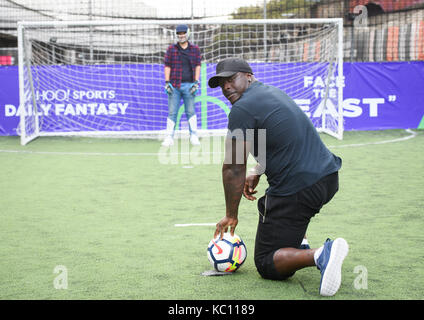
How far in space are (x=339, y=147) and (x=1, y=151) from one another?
6301 millimetres

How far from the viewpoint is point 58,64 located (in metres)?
12.9

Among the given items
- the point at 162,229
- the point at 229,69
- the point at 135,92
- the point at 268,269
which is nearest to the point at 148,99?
the point at 135,92

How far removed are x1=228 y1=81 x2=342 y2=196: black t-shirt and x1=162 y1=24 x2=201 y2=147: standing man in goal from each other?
292 inches

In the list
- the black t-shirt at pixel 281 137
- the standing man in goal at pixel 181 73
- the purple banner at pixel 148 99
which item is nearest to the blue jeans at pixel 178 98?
the standing man in goal at pixel 181 73

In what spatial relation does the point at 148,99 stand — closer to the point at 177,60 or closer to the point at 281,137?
the point at 177,60

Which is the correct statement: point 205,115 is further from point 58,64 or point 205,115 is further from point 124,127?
point 58,64

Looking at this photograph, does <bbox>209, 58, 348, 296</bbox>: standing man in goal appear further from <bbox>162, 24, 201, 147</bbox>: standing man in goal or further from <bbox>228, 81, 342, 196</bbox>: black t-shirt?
<bbox>162, 24, 201, 147</bbox>: standing man in goal

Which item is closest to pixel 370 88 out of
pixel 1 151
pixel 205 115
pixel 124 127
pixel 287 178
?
pixel 205 115

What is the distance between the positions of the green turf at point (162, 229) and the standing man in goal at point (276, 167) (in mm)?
239

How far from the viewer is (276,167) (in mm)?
3934

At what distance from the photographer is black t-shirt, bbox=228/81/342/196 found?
151 inches

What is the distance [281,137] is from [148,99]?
939 centimetres

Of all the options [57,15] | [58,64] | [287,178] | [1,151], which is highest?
[57,15]

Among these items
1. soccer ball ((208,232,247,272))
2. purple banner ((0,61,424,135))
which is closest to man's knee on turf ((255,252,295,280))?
soccer ball ((208,232,247,272))
